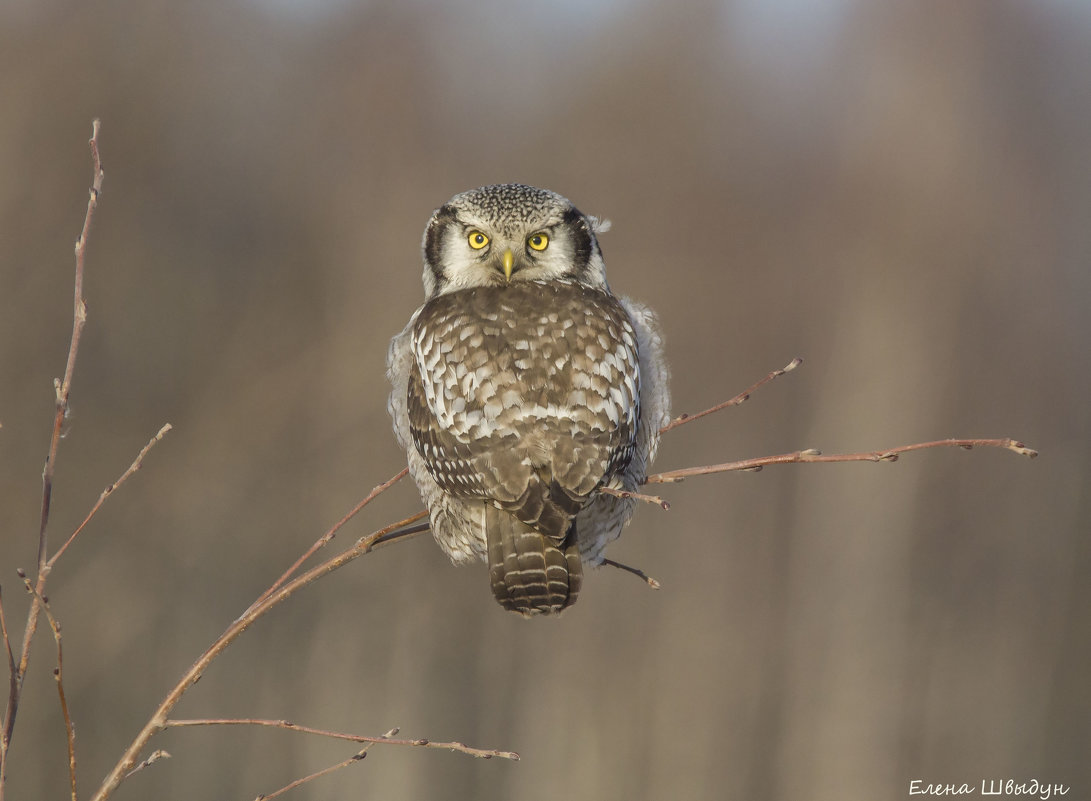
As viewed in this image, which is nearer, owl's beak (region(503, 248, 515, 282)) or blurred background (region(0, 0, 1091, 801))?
owl's beak (region(503, 248, 515, 282))

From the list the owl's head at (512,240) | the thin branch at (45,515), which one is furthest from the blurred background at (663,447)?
the thin branch at (45,515)

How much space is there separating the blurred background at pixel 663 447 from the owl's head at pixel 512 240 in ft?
25.7

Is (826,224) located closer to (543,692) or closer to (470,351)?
(543,692)

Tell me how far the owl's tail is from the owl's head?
33.1 inches

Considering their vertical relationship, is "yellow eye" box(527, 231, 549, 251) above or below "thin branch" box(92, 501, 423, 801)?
above

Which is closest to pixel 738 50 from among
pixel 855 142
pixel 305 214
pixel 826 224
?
pixel 826 224

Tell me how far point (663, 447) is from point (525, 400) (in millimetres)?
13479

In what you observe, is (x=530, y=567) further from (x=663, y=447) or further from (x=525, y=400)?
(x=663, y=447)

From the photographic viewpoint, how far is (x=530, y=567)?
8.95 ft

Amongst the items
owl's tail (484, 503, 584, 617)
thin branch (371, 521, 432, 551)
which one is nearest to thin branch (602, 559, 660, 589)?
owl's tail (484, 503, 584, 617)

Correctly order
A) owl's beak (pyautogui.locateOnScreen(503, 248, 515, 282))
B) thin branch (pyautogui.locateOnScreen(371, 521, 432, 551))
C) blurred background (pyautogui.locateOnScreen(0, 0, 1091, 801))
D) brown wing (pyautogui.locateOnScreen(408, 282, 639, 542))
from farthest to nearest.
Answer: blurred background (pyautogui.locateOnScreen(0, 0, 1091, 801))
owl's beak (pyautogui.locateOnScreen(503, 248, 515, 282))
brown wing (pyautogui.locateOnScreen(408, 282, 639, 542))
thin branch (pyautogui.locateOnScreen(371, 521, 432, 551))

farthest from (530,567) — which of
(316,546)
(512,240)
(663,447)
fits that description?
(663,447)

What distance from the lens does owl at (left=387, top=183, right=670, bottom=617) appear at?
8.91 feet

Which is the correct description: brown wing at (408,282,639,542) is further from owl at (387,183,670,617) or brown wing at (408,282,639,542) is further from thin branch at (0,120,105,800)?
thin branch at (0,120,105,800)
